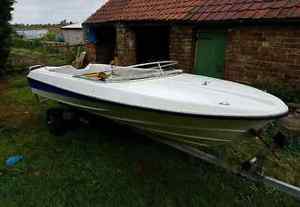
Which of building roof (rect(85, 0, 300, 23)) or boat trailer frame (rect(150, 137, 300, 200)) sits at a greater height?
building roof (rect(85, 0, 300, 23))

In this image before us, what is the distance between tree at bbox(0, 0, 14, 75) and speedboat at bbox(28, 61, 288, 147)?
21.1 ft

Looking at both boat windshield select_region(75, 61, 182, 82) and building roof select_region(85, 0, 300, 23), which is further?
building roof select_region(85, 0, 300, 23)

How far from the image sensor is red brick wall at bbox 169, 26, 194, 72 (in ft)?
21.0

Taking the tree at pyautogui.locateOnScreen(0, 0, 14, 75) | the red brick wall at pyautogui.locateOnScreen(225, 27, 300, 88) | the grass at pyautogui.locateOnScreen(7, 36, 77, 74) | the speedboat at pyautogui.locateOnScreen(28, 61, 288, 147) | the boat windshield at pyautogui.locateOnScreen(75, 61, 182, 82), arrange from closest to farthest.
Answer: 1. the speedboat at pyautogui.locateOnScreen(28, 61, 288, 147)
2. the boat windshield at pyautogui.locateOnScreen(75, 61, 182, 82)
3. the red brick wall at pyautogui.locateOnScreen(225, 27, 300, 88)
4. the tree at pyautogui.locateOnScreen(0, 0, 14, 75)
5. the grass at pyautogui.locateOnScreen(7, 36, 77, 74)

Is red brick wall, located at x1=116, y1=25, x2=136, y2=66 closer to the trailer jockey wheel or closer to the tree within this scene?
the trailer jockey wheel

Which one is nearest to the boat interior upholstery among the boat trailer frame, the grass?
the boat trailer frame

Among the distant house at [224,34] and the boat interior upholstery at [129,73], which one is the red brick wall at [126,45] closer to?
the distant house at [224,34]

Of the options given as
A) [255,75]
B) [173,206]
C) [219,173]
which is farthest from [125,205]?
[255,75]

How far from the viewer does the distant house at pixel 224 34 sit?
16.0 feet

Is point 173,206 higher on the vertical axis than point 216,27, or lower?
lower

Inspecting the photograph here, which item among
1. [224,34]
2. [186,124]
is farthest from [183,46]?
[186,124]

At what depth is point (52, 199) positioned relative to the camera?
2986 mm

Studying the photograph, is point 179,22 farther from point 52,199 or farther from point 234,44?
point 52,199

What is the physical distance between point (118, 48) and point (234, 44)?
13.2 ft
